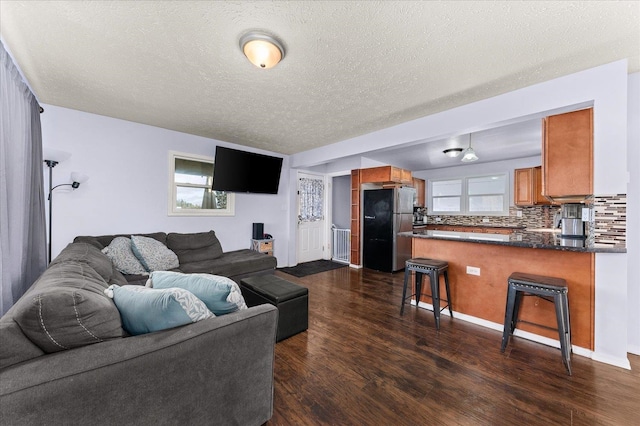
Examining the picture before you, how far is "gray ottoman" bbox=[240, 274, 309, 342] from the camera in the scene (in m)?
2.32

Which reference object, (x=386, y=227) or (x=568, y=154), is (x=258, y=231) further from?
(x=568, y=154)

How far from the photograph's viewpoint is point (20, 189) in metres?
1.96

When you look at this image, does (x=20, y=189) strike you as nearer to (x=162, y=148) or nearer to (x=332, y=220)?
(x=162, y=148)

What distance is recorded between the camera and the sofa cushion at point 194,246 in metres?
3.47

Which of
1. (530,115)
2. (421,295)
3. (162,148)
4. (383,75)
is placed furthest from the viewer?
(162,148)

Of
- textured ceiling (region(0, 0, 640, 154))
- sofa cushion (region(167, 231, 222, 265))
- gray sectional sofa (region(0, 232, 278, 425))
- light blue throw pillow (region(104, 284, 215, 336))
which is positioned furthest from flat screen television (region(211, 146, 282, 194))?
light blue throw pillow (region(104, 284, 215, 336))

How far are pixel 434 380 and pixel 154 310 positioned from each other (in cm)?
187

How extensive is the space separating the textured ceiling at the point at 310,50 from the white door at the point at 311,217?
2.94m

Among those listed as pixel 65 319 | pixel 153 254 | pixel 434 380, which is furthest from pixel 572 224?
pixel 153 254

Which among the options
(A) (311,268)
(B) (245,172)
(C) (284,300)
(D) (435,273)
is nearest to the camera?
(C) (284,300)

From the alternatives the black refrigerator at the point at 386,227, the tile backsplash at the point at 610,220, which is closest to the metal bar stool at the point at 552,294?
the tile backsplash at the point at 610,220

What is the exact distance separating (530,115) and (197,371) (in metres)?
3.32

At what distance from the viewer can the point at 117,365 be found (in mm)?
900

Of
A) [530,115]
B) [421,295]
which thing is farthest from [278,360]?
[530,115]
